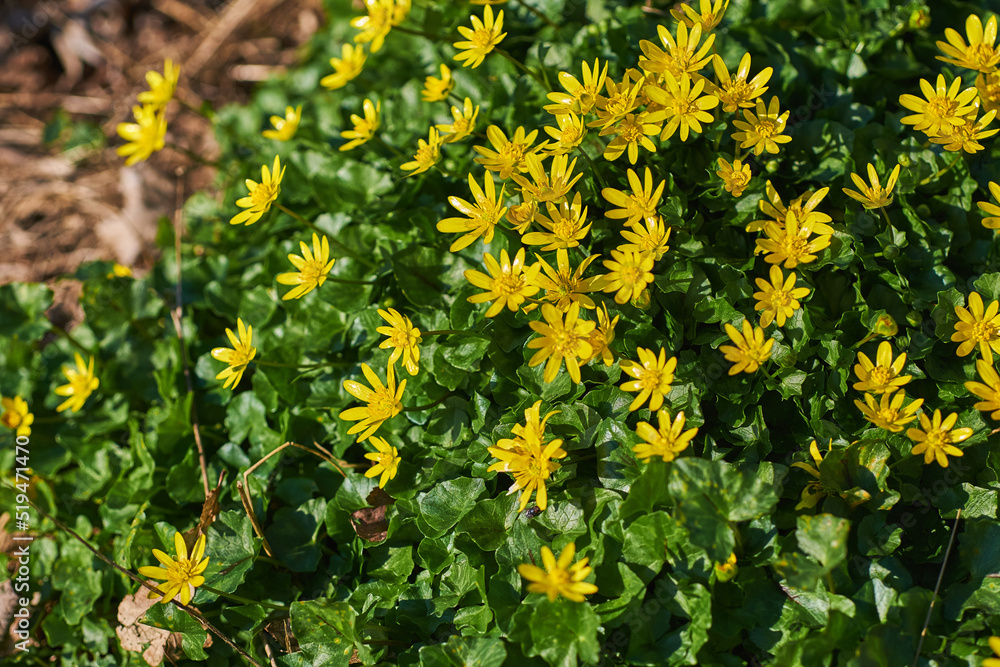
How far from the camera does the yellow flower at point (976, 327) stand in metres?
1.92

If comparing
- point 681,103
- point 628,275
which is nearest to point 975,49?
point 681,103

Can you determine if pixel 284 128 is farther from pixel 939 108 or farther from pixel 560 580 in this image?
pixel 939 108

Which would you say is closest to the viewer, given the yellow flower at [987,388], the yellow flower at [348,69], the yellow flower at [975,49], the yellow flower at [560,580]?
A: the yellow flower at [560,580]

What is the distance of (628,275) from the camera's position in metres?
1.94

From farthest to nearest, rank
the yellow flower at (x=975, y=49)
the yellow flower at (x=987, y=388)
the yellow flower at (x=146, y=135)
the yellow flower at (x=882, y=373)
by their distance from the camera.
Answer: the yellow flower at (x=146, y=135) < the yellow flower at (x=975, y=49) < the yellow flower at (x=882, y=373) < the yellow flower at (x=987, y=388)

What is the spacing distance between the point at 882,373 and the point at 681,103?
934mm

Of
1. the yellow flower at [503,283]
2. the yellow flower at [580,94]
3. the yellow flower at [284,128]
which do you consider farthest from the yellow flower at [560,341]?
the yellow flower at [284,128]

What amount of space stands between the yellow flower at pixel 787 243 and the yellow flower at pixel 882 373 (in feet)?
1.06

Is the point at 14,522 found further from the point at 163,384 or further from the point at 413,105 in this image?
the point at 413,105

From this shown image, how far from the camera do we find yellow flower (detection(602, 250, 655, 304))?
75.9 inches

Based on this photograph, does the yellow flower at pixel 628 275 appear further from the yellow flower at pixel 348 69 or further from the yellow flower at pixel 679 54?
the yellow flower at pixel 348 69

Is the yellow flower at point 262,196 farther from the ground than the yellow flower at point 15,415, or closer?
farther from the ground

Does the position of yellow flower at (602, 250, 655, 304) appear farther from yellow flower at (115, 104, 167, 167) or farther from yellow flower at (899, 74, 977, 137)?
yellow flower at (115, 104, 167, 167)

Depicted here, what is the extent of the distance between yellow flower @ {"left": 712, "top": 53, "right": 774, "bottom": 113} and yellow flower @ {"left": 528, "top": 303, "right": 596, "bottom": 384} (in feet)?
2.53
